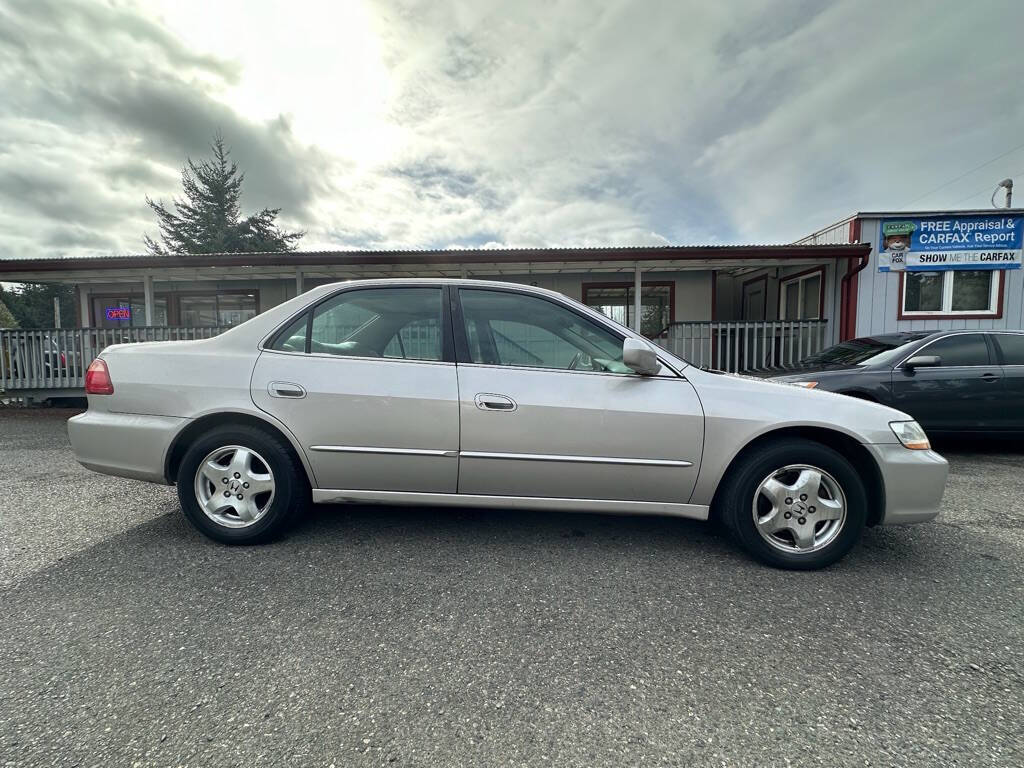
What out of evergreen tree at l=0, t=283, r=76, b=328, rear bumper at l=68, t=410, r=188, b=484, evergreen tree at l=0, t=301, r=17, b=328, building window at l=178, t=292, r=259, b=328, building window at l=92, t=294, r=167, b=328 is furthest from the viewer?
evergreen tree at l=0, t=301, r=17, b=328

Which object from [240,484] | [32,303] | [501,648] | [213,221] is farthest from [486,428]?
[32,303]

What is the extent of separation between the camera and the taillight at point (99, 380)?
287cm

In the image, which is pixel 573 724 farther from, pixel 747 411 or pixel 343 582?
pixel 747 411

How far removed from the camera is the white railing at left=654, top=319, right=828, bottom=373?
29.4 ft

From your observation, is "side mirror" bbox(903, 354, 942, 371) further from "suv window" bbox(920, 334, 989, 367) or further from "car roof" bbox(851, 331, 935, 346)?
"car roof" bbox(851, 331, 935, 346)

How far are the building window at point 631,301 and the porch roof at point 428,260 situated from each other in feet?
6.06

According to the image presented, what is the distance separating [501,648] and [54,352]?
10.9 metres

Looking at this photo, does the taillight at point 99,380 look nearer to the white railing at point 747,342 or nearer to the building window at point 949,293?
the white railing at point 747,342

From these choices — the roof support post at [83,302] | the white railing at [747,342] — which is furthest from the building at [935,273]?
the roof support post at [83,302]

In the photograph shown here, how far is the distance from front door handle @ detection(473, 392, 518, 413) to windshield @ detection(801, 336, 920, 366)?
471 centimetres

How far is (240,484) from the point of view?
109 inches

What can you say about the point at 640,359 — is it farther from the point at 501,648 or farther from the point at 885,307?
the point at 885,307

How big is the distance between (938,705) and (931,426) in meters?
4.60

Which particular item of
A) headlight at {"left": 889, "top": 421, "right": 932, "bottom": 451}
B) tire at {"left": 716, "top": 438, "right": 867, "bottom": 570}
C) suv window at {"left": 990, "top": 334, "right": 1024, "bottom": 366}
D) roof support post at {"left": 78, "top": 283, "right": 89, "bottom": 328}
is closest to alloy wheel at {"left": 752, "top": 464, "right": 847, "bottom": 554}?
tire at {"left": 716, "top": 438, "right": 867, "bottom": 570}
